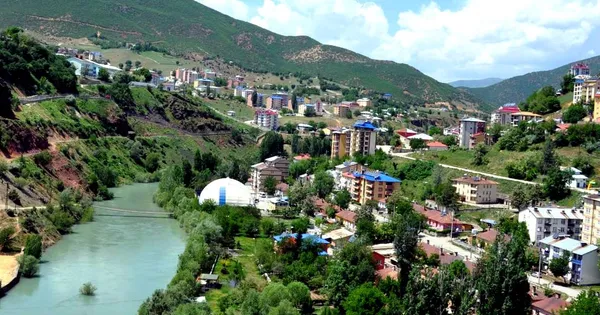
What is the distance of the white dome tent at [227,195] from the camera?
34406 mm

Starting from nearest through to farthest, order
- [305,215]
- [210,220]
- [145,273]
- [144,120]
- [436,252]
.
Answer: [145,273]
[436,252]
[210,220]
[305,215]
[144,120]

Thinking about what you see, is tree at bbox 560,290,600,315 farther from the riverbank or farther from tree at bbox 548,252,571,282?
the riverbank

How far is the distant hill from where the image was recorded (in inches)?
6171

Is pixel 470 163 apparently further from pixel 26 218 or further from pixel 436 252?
pixel 26 218

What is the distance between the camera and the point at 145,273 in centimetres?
2283

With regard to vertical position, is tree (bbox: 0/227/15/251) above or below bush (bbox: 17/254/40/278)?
above

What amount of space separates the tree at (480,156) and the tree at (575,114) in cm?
562

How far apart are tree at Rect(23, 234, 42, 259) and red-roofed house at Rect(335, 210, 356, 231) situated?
46.2 ft

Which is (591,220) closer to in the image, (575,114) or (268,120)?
(575,114)

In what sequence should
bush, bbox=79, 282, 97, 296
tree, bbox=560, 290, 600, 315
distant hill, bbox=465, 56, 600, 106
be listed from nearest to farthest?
tree, bbox=560, 290, 600, 315 < bush, bbox=79, 282, 97, 296 < distant hill, bbox=465, 56, 600, 106

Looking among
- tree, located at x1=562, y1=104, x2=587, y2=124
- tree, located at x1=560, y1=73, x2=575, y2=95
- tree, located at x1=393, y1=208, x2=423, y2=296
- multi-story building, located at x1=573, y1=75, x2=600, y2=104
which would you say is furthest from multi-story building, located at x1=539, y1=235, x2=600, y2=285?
tree, located at x1=560, y1=73, x2=575, y2=95

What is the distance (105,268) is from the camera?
2322 centimetres

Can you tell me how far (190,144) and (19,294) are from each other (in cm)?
3648

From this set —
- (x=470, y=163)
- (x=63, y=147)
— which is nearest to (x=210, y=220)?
(x=63, y=147)
